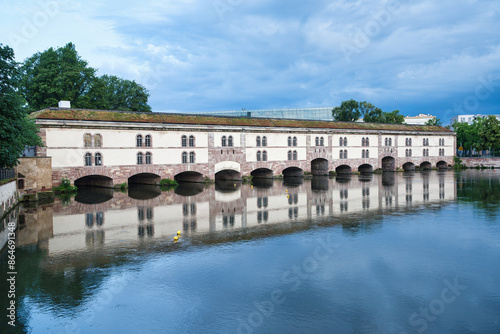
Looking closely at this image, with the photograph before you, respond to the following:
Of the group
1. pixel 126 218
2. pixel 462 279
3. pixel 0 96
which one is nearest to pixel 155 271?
pixel 462 279

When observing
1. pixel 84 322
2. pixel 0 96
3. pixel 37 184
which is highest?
pixel 0 96

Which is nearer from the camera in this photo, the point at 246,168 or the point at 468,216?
the point at 468,216

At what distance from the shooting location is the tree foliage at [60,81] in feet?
188

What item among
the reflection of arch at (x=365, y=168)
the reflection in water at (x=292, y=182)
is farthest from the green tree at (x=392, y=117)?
the reflection in water at (x=292, y=182)

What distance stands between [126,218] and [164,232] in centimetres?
543

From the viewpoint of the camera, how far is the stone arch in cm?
4897

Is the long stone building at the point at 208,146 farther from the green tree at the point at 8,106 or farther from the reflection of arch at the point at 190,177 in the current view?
the green tree at the point at 8,106

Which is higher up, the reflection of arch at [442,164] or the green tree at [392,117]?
the green tree at [392,117]

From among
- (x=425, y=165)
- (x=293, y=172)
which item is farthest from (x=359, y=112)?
(x=293, y=172)

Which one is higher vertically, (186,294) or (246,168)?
(246,168)

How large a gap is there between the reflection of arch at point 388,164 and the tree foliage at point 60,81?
158ft

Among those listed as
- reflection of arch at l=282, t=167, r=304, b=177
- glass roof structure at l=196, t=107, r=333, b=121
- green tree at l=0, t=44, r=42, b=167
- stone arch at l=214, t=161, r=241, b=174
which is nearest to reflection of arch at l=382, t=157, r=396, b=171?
reflection of arch at l=282, t=167, r=304, b=177

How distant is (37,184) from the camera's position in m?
31.8

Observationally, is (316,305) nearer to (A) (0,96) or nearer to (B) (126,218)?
(B) (126,218)
